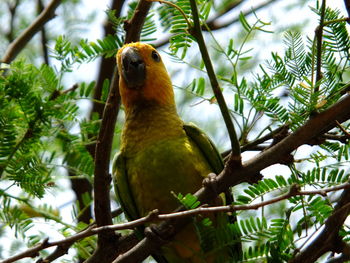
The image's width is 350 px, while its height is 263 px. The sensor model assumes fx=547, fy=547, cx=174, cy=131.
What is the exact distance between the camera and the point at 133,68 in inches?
179

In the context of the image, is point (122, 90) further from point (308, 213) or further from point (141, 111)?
point (308, 213)

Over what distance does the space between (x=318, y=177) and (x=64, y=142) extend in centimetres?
226

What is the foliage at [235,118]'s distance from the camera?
296 cm

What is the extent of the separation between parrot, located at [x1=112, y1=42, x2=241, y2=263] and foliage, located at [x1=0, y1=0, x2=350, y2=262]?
307 millimetres

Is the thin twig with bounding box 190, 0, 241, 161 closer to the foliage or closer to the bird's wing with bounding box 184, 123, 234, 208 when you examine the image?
the foliage

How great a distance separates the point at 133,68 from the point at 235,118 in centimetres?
129

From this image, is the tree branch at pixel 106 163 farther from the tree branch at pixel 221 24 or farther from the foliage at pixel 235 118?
the tree branch at pixel 221 24

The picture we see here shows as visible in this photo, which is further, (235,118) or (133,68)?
(133,68)

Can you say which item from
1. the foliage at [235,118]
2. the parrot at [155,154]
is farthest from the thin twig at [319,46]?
the parrot at [155,154]

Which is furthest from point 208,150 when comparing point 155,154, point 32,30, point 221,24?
point 221,24

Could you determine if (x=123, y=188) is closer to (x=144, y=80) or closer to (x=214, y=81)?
(x=144, y=80)

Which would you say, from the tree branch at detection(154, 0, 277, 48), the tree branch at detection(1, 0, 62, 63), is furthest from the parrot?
the tree branch at detection(154, 0, 277, 48)

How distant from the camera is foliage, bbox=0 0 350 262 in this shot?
117 inches

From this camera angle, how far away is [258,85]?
3471mm
